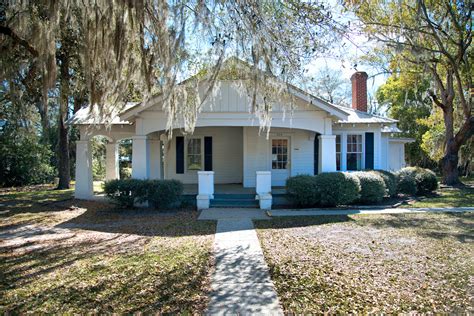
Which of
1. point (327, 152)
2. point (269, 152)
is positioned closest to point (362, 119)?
point (327, 152)

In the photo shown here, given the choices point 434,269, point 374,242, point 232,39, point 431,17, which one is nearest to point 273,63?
point 232,39

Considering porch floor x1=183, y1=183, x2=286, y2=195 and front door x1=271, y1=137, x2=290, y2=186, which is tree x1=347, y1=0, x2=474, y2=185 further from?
porch floor x1=183, y1=183, x2=286, y2=195

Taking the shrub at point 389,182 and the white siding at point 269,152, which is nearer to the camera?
the shrub at point 389,182

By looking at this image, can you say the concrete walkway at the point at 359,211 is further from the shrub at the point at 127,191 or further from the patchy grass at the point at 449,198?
the shrub at the point at 127,191

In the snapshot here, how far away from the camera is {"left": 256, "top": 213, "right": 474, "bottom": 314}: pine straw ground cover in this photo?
4.25m

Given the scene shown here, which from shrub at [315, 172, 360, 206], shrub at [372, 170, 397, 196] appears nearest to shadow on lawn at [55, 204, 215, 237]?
shrub at [315, 172, 360, 206]

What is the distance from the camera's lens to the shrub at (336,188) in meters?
11.2

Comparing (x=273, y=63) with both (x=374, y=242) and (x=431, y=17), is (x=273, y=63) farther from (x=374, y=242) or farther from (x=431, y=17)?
(x=431, y=17)

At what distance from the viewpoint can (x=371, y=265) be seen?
5.59 metres

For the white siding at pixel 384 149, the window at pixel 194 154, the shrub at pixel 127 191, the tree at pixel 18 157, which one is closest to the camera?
the shrub at pixel 127 191

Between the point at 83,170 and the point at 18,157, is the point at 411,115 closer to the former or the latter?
the point at 83,170

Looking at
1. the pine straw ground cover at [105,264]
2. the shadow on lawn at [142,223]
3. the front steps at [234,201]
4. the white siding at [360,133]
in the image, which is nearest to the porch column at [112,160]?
the shadow on lawn at [142,223]

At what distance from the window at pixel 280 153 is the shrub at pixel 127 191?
18.8 feet

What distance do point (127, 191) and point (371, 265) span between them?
817 centimetres
